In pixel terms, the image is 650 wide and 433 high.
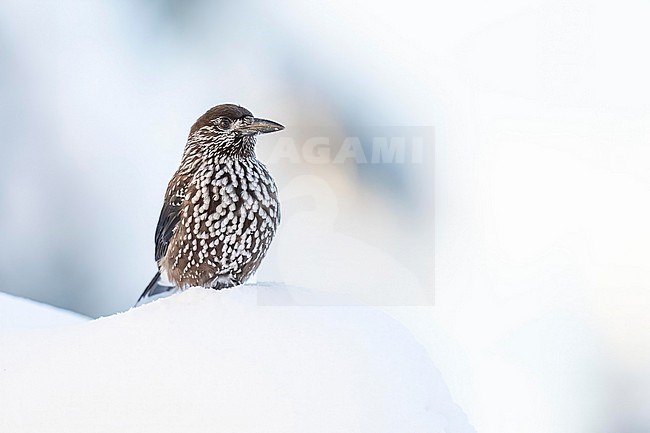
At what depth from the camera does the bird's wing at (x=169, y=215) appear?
3.07m

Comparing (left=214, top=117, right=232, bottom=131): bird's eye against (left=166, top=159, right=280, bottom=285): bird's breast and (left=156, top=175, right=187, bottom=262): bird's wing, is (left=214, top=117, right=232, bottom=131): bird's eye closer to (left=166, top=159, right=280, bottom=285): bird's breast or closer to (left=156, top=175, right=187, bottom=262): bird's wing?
(left=166, top=159, right=280, bottom=285): bird's breast

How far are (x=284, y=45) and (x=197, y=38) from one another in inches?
36.4

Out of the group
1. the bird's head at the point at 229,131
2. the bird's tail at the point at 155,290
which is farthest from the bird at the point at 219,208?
the bird's tail at the point at 155,290

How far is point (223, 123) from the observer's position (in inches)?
124

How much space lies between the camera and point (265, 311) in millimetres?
2363

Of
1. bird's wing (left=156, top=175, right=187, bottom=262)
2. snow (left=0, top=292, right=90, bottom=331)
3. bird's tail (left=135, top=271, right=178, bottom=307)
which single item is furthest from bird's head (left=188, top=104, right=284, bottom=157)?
snow (left=0, top=292, right=90, bottom=331)

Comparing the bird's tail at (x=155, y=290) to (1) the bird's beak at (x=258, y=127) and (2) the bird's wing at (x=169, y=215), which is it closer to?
(2) the bird's wing at (x=169, y=215)

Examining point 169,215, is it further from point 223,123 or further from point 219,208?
point 223,123

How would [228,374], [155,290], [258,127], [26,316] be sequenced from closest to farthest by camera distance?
[228,374] → [26,316] → [258,127] → [155,290]

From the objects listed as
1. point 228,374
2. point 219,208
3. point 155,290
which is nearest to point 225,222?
point 219,208

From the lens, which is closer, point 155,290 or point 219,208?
point 219,208

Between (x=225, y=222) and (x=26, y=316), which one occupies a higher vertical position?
(x=225, y=222)

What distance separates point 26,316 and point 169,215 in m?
0.66

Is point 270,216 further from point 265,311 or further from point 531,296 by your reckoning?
point 531,296
